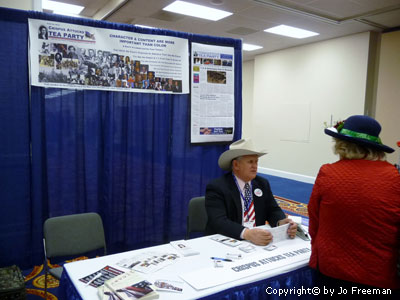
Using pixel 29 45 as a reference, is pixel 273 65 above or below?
above

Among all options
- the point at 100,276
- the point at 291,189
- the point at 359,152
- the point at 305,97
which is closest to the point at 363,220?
the point at 359,152

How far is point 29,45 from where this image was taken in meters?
2.81

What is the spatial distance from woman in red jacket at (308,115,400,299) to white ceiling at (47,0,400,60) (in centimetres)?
410

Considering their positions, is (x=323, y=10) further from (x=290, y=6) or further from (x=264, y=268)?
(x=264, y=268)

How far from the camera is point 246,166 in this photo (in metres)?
2.38

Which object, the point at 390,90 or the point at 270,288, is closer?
the point at 270,288

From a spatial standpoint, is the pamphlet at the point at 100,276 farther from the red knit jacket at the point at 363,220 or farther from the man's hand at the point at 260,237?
the red knit jacket at the point at 363,220

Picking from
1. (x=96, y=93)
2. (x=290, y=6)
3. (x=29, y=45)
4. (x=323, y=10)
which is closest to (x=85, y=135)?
(x=96, y=93)

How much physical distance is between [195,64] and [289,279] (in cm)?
251

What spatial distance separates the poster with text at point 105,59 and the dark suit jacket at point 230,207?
1.47 meters

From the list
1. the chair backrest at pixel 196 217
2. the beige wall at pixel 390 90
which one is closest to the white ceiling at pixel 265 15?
the beige wall at pixel 390 90

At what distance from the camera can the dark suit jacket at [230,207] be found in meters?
2.20

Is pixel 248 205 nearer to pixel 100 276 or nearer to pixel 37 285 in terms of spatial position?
pixel 100 276

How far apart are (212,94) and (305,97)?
4.81 meters
